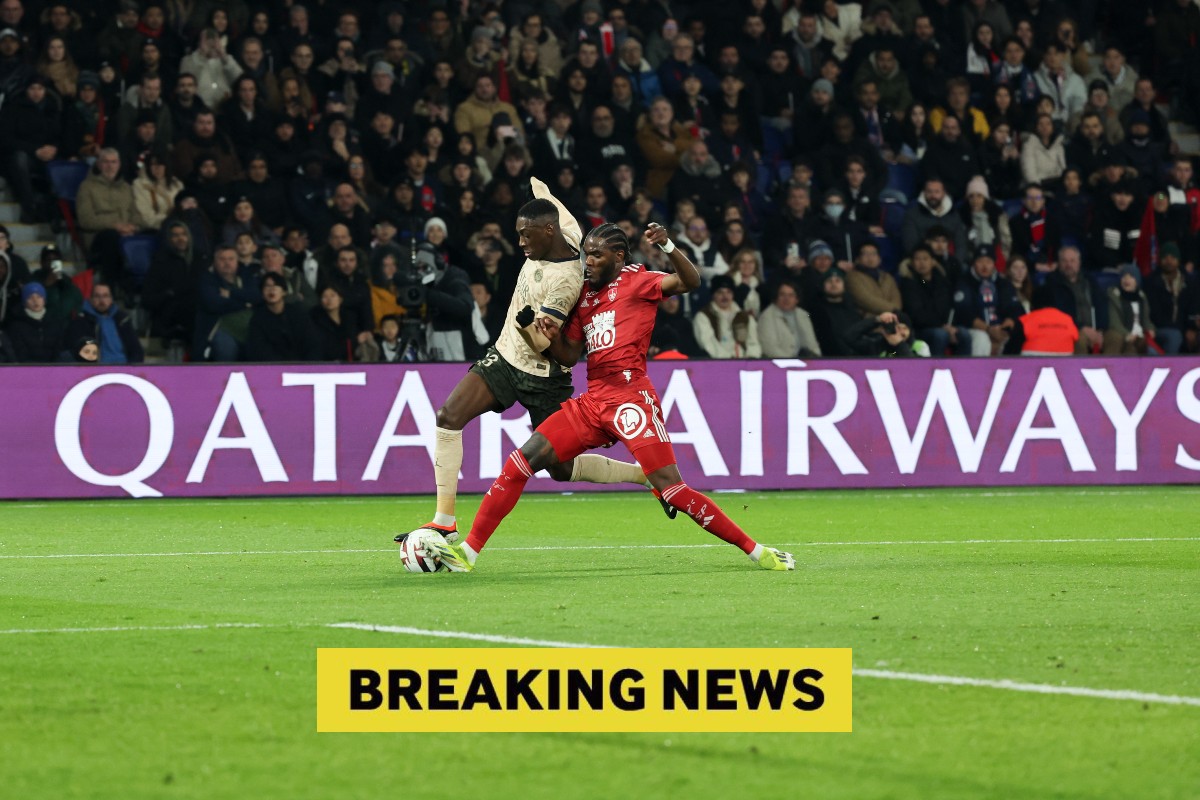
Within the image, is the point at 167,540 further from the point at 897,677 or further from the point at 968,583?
the point at 897,677

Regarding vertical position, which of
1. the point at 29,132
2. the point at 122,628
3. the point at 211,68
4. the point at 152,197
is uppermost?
the point at 211,68

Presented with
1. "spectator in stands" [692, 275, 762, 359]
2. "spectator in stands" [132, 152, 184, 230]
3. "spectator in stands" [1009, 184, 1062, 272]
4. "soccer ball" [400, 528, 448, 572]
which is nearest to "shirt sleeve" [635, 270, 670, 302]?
"soccer ball" [400, 528, 448, 572]

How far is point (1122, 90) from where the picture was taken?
2497cm

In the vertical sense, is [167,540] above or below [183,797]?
below

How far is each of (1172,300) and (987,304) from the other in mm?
2412

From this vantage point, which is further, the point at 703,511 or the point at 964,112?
the point at 964,112

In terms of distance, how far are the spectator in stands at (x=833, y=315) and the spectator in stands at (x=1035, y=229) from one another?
11.6 feet

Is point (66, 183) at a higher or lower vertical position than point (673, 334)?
higher

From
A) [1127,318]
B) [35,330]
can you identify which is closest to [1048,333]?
[1127,318]

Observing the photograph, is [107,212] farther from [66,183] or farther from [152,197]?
[66,183]

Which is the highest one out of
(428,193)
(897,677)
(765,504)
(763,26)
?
(763,26)

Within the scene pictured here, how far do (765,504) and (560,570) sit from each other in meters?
5.65

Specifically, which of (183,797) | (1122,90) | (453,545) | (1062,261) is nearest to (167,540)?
(453,545)

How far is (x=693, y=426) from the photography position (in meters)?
17.3
